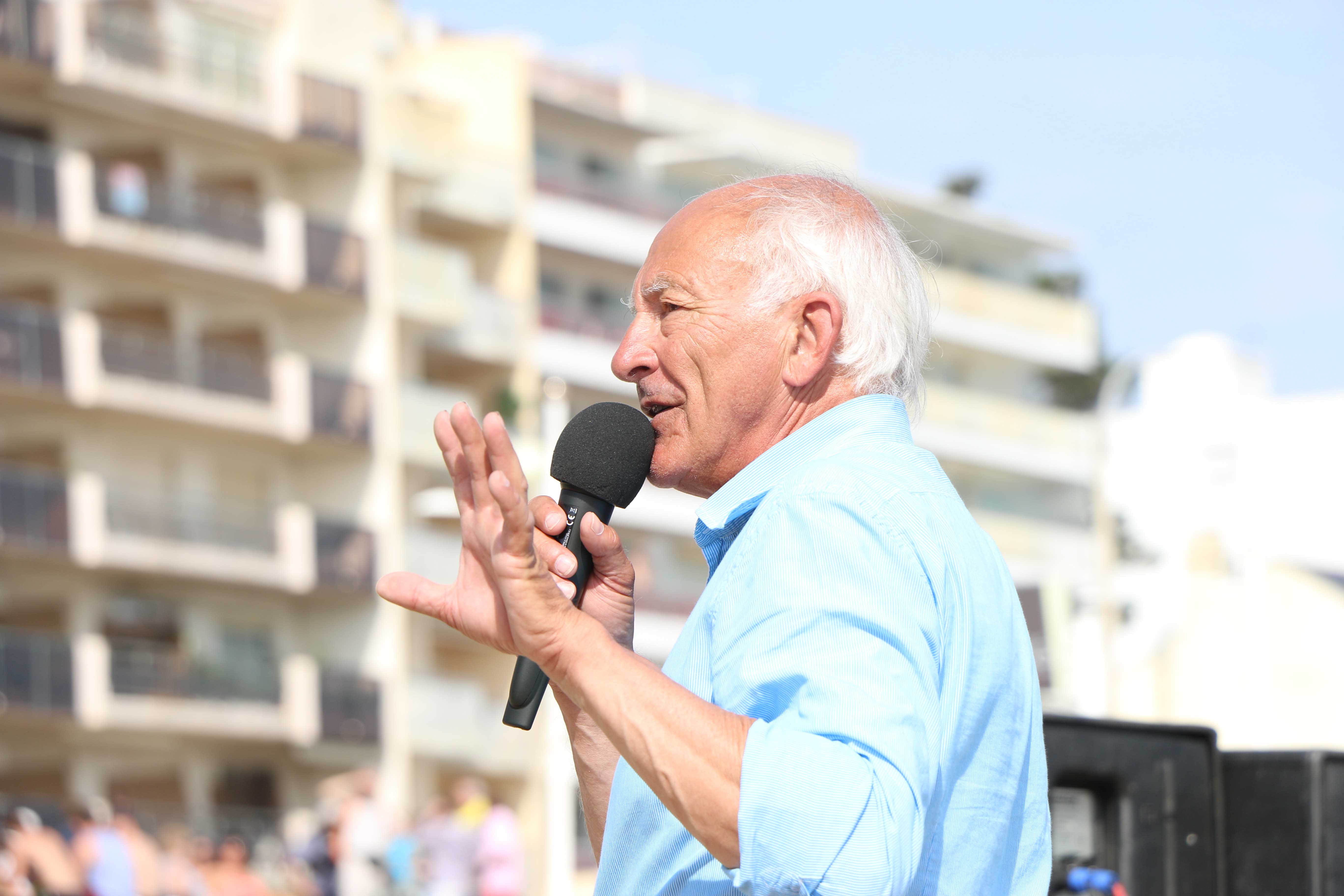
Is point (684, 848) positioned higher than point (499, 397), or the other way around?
point (499, 397)

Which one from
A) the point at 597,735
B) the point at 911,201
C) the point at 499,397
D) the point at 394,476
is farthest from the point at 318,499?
the point at 597,735

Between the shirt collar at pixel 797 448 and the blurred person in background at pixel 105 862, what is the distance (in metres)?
13.2

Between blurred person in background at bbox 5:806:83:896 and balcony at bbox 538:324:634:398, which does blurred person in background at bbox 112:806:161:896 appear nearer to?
blurred person in background at bbox 5:806:83:896

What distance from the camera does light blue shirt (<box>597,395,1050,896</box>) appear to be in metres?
2.39

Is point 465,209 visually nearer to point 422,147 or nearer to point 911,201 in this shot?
point 422,147

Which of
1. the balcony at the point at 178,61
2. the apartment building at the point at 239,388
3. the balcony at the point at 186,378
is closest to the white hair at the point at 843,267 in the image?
the apartment building at the point at 239,388

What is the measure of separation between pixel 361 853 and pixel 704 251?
15.9m

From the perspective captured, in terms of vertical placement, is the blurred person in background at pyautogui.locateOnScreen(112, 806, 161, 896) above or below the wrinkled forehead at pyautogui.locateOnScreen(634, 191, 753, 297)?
above

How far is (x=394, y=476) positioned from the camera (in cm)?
4484

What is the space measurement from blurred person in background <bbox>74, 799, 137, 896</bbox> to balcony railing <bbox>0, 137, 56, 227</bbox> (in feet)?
74.9

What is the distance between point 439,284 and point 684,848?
43.2 m

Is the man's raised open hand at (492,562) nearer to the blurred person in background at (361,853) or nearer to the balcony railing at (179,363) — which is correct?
the blurred person in background at (361,853)

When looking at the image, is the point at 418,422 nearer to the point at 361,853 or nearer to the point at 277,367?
the point at 277,367

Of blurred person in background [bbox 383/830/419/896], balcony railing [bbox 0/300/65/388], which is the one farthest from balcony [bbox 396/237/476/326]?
blurred person in background [bbox 383/830/419/896]
